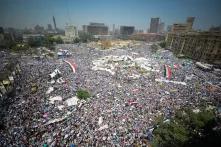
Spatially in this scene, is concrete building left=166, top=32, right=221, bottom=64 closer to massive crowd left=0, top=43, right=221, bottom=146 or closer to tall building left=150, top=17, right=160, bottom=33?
massive crowd left=0, top=43, right=221, bottom=146

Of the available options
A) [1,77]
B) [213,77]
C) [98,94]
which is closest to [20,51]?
[1,77]

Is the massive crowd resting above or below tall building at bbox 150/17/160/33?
below


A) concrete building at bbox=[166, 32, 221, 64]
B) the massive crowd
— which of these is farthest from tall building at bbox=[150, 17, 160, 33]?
the massive crowd

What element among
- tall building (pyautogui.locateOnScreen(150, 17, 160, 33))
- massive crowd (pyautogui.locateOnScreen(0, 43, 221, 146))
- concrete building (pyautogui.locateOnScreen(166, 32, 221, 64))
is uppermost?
tall building (pyautogui.locateOnScreen(150, 17, 160, 33))

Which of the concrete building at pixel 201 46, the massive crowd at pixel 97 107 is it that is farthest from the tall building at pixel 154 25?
the massive crowd at pixel 97 107

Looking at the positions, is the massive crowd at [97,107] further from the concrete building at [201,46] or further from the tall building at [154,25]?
the tall building at [154,25]
